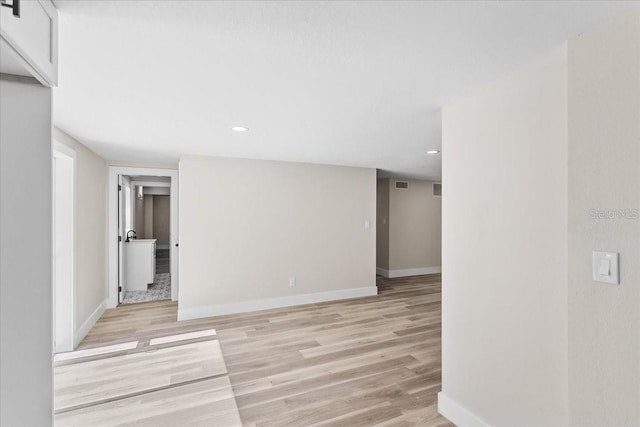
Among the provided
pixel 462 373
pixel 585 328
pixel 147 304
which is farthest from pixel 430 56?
pixel 147 304

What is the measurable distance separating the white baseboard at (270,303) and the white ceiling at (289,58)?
252 centimetres

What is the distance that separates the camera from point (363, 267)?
5.24 meters

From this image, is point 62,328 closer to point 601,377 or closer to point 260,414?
point 260,414

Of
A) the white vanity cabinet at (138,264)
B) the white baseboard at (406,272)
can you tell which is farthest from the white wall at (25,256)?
the white baseboard at (406,272)

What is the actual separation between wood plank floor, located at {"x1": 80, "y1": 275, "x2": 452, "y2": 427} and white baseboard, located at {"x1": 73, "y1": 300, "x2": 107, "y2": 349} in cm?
7

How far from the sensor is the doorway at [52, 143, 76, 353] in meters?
3.09

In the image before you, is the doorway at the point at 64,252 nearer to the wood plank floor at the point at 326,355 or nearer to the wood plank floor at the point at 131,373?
the wood plank floor at the point at 326,355

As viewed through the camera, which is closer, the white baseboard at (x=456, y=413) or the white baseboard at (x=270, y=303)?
the white baseboard at (x=456, y=413)

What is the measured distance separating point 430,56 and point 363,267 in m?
4.14

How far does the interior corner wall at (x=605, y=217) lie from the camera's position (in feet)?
3.71

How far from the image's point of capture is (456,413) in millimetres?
2004

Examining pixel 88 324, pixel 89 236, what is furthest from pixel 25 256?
pixel 88 324

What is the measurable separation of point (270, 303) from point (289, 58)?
378cm

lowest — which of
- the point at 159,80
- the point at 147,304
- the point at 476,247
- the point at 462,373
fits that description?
the point at 147,304
